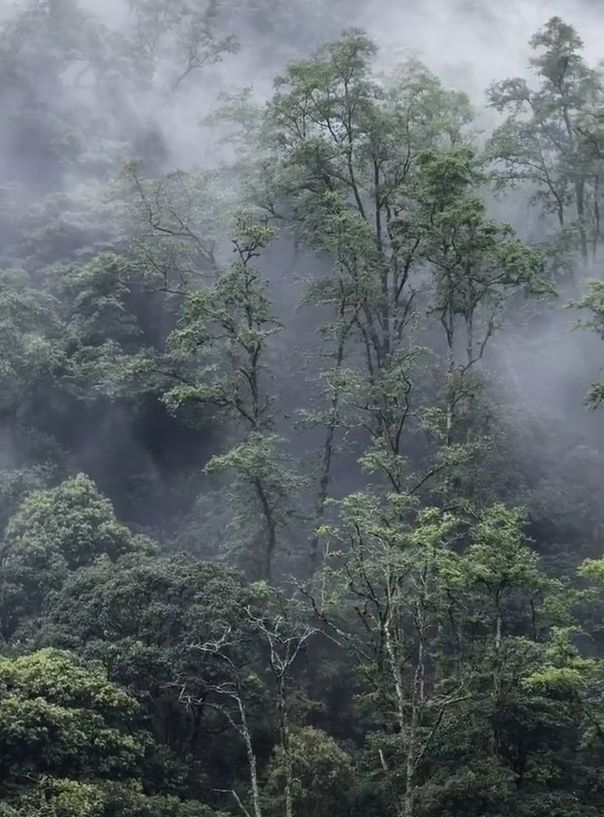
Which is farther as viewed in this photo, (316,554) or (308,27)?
(308,27)

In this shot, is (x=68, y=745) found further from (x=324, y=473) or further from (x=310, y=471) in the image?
(x=310, y=471)

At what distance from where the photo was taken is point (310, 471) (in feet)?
77.9

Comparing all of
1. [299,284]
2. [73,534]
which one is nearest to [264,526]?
[73,534]

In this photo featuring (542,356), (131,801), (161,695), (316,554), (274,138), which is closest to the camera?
(131,801)

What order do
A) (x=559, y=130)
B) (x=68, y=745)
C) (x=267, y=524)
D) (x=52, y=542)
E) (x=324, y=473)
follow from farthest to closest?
(x=559, y=130) → (x=324, y=473) → (x=267, y=524) → (x=52, y=542) → (x=68, y=745)

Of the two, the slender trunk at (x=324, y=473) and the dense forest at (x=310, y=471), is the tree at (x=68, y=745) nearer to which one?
the dense forest at (x=310, y=471)

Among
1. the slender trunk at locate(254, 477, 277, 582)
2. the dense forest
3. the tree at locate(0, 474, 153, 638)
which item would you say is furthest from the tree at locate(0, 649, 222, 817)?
the slender trunk at locate(254, 477, 277, 582)

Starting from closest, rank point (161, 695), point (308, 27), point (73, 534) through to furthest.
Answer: point (161, 695)
point (73, 534)
point (308, 27)

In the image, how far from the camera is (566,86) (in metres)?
27.0

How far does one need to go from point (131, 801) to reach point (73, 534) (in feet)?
27.3

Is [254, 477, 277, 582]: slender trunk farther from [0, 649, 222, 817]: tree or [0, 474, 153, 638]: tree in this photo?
[0, 649, 222, 817]: tree

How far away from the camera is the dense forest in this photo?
45.5 feet

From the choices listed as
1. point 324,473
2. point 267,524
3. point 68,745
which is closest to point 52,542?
point 267,524

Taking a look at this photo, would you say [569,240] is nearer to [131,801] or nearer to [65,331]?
[65,331]
